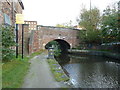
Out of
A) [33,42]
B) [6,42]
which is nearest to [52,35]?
[33,42]

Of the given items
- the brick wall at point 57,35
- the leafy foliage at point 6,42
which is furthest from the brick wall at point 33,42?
the leafy foliage at point 6,42

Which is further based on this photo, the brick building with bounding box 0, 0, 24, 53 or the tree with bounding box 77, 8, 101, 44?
the tree with bounding box 77, 8, 101, 44

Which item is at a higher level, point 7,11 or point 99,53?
point 7,11

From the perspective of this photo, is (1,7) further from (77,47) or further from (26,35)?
(77,47)

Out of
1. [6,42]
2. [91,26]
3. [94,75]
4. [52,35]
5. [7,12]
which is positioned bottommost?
[94,75]

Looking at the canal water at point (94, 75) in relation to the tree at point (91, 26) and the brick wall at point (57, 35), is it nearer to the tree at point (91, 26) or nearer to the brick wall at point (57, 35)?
the brick wall at point (57, 35)

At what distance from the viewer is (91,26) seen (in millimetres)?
25766

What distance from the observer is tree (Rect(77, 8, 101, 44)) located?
25203mm

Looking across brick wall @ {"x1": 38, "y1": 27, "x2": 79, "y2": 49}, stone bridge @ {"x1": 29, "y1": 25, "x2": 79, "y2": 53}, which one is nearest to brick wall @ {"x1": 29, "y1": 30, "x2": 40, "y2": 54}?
stone bridge @ {"x1": 29, "y1": 25, "x2": 79, "y2": 53}

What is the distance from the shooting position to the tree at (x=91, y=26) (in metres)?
25.2

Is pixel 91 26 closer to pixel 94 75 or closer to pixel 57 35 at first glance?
pixel 57 35

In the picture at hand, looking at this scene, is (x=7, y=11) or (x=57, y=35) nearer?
(x=7, y=11)

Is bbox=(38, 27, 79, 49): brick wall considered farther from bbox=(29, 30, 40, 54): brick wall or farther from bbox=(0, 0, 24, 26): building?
bbox=(0, 0, 24, 26): building

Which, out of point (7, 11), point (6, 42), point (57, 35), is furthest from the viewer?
point (57, 35)
